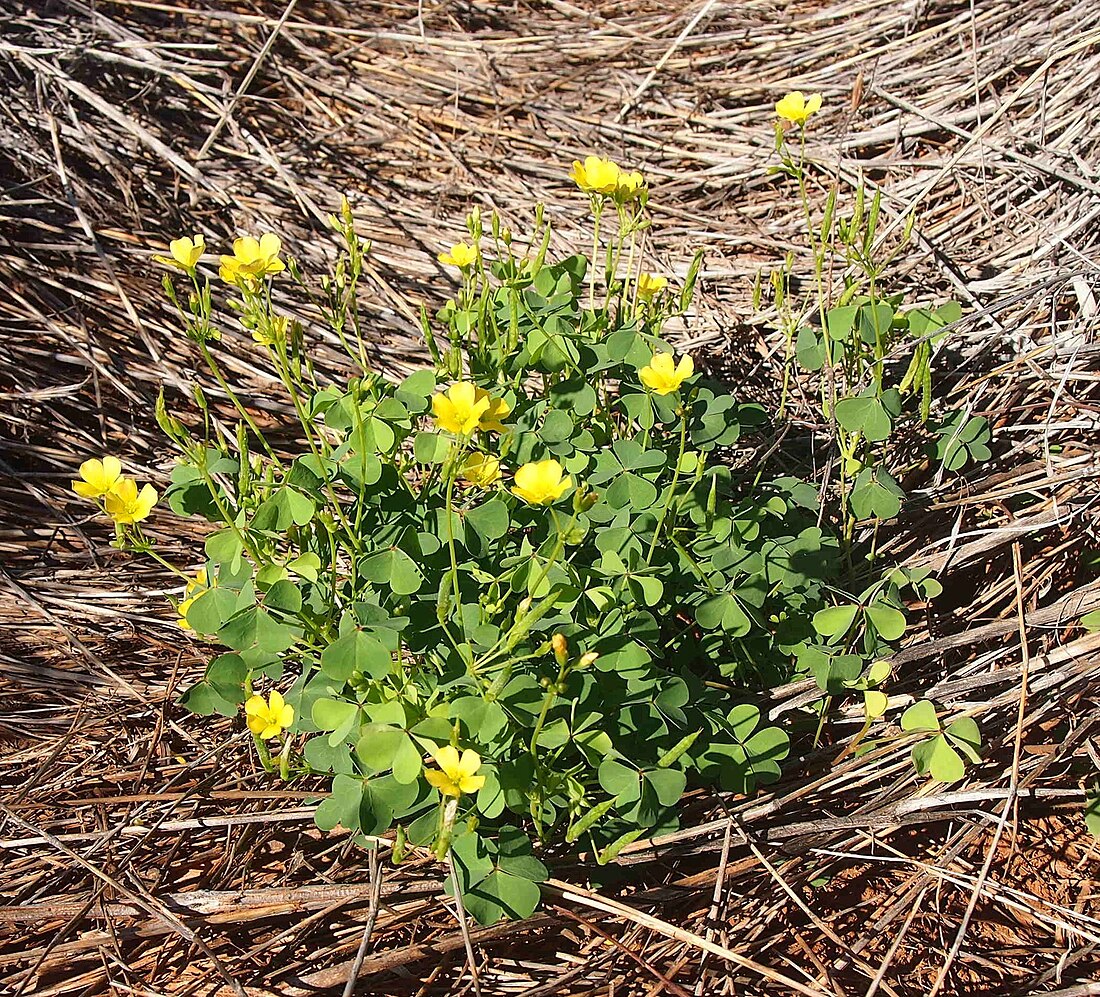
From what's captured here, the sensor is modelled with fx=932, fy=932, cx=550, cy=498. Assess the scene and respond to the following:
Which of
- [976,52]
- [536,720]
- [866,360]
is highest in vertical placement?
[976,52]

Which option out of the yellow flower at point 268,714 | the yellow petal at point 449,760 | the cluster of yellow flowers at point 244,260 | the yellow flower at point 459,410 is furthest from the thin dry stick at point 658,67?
the yellow petal at point 449,760

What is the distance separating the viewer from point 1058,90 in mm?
2828

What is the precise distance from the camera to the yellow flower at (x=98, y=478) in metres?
1.56

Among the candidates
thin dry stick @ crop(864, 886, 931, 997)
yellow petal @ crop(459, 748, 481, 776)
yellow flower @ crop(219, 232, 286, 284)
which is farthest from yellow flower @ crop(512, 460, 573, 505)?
thin dry stick @ crop(864, 886, 931, 997)

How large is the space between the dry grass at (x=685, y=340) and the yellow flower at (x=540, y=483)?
0.78 meters

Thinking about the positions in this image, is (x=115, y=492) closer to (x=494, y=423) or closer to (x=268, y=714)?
(x=268, y=714)

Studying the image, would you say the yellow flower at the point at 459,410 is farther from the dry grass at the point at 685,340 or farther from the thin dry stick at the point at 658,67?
the thin dry stick at the point at 658,67

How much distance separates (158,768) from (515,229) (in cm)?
208

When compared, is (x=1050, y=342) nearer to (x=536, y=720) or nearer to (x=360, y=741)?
(x=536, y=720)

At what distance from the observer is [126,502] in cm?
160

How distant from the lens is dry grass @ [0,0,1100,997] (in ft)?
5.66

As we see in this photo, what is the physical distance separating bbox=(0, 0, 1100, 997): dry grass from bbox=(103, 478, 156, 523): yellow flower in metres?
0.67

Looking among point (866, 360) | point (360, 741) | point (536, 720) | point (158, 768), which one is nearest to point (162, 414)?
point (360, 741)

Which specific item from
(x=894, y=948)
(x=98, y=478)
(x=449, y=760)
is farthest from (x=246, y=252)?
(x=894, y=948)
